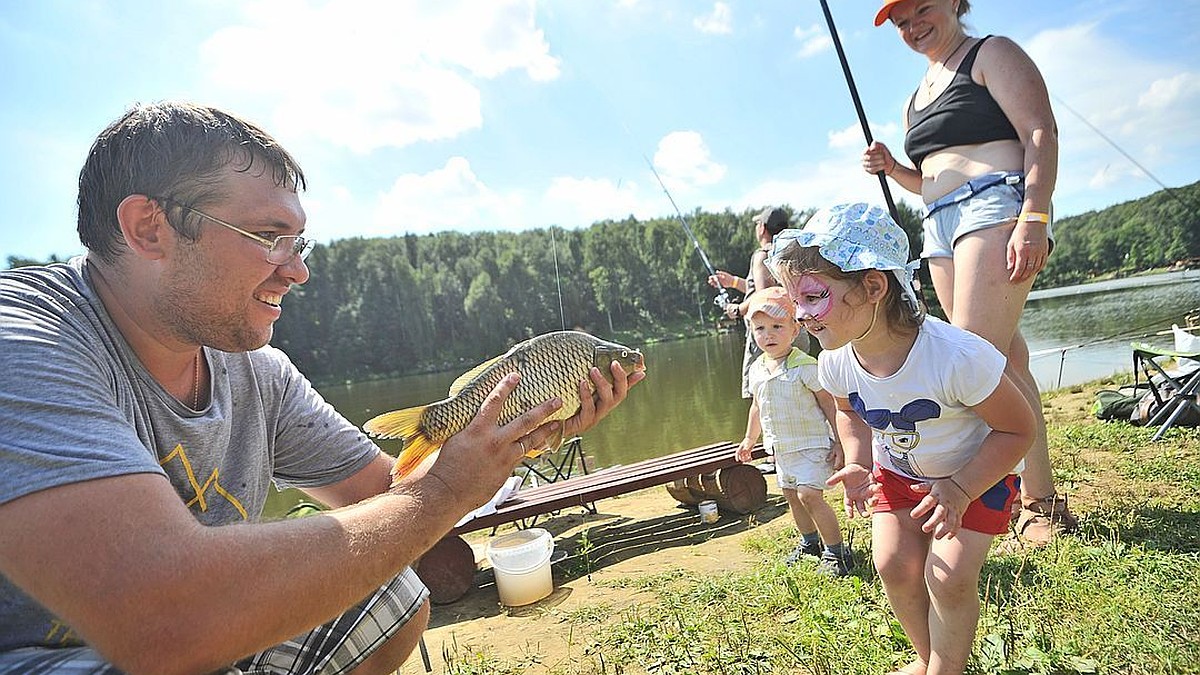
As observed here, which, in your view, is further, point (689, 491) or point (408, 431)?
point (689, 491)

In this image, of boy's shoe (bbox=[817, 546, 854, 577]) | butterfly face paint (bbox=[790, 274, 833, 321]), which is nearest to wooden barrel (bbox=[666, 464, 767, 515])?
boy's shoe (bbox=[817, 546, 854, 577])

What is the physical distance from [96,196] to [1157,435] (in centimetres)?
603

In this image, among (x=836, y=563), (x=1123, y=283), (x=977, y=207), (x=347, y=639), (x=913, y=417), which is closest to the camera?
(x=347, y=639)

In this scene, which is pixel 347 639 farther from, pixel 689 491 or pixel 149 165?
pixel 689 491

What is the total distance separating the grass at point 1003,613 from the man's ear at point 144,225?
7.56 ft

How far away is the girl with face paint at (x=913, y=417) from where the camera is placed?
2.10m

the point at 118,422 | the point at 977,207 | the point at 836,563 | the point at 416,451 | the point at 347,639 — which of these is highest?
→ the point at 977,207

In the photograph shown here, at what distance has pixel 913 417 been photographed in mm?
2279

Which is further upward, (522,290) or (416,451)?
(416,451)

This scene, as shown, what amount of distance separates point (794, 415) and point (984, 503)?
6.46 feet

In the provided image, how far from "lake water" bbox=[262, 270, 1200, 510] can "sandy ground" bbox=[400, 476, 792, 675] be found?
3.29 metres

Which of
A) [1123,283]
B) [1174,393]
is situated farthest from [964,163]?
[1123,283]

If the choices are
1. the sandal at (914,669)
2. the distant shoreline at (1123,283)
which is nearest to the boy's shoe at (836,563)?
the sandal at (914,669)

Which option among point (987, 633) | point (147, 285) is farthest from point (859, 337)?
point (147, 285)
